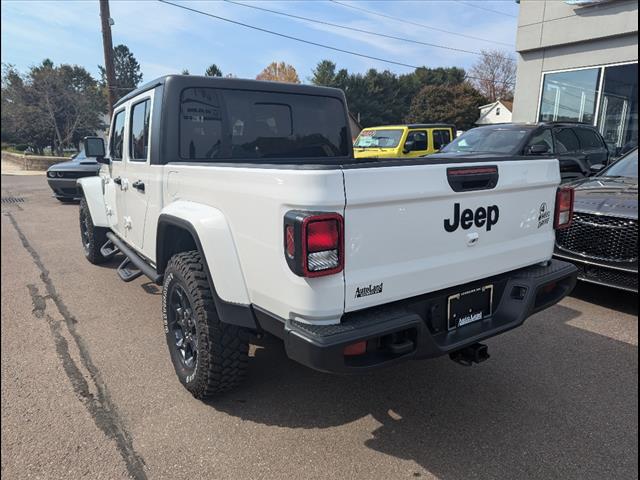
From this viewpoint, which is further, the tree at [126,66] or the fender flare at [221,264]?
the tree at [126,66]

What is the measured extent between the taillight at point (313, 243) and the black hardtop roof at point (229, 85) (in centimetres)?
192

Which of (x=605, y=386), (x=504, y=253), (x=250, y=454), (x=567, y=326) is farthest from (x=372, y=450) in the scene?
(x=567, y=326)

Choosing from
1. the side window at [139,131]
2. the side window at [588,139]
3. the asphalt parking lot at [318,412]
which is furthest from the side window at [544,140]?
the side window at [139,131]

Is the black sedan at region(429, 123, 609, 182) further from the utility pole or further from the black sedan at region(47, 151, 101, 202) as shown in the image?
the utility pole

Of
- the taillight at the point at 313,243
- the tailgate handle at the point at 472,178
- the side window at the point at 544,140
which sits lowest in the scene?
the taillight at the point at 313,243

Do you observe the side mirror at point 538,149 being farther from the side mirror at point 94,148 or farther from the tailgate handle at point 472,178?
the side mirror at point 94,148

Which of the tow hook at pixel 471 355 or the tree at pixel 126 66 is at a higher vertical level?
the tree at pixel 126 66

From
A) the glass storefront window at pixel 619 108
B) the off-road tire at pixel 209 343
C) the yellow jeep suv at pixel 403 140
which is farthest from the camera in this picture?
the yellow jeep suv at pixel 403 140

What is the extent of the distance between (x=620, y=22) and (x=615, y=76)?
1.45 meters

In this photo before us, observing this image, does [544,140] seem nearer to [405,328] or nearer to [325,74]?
[405,328]

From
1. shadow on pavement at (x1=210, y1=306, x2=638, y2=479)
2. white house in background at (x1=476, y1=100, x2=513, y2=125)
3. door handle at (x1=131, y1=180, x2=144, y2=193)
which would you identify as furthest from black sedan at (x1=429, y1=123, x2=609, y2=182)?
white house in background at (x1=476, y1=100, x2=513, y2=125)

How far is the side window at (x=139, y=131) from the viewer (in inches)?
147

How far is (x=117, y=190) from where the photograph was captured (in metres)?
4.71

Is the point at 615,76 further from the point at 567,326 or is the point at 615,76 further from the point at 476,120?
the point at 476,120
